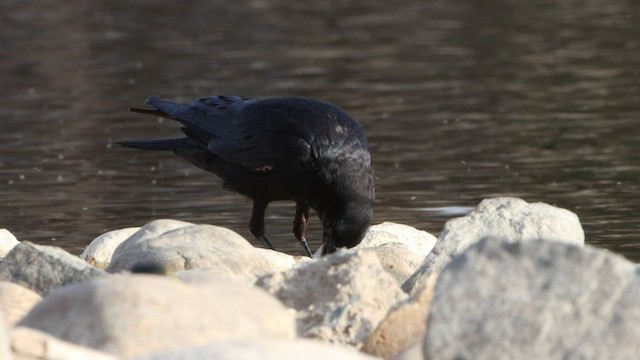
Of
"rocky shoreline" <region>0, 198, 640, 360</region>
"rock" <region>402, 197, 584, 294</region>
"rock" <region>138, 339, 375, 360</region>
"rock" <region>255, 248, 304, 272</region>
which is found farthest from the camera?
"rock" <region>255, 248, 304, 272</region>

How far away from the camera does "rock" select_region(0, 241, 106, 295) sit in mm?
5750

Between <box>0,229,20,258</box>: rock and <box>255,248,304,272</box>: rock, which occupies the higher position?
<box>255,248,304,272</box>: rock

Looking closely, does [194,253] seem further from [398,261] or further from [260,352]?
[260,352]

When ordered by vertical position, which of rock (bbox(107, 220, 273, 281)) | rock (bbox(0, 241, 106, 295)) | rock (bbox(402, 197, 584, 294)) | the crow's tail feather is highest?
rock (bbox(0, 241, 106, 295))

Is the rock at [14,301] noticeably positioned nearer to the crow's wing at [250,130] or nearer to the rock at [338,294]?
the rock at [338,294]

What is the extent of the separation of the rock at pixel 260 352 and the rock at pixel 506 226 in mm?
2207

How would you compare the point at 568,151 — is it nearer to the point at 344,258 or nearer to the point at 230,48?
the point at 344,258

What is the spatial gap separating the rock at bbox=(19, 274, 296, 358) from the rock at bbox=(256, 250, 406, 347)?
2.18 feet

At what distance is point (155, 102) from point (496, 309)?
206 inches

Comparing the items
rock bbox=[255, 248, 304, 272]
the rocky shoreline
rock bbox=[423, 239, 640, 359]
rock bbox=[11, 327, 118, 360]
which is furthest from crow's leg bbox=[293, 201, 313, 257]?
rock bbox=[11, 327, 118, 360]

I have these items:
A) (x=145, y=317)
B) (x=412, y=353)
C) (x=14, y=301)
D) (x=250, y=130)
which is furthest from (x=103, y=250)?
(x=145, y=317)

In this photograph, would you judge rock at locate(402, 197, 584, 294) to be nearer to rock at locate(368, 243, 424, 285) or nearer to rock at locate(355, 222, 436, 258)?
rock at locate(368, 243, 424, 285)

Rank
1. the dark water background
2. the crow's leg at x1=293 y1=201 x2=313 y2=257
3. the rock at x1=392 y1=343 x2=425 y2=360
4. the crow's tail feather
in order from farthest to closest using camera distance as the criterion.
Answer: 1. the dark water background
2. the crow's tail feather
3. the crow's leg at x1=293 y1=201 x2=313 y2=257
4. the rock at x1=392 y1=343 x2=425 y2=360

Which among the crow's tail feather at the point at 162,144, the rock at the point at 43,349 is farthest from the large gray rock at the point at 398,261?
the rock at the point at 43,349
